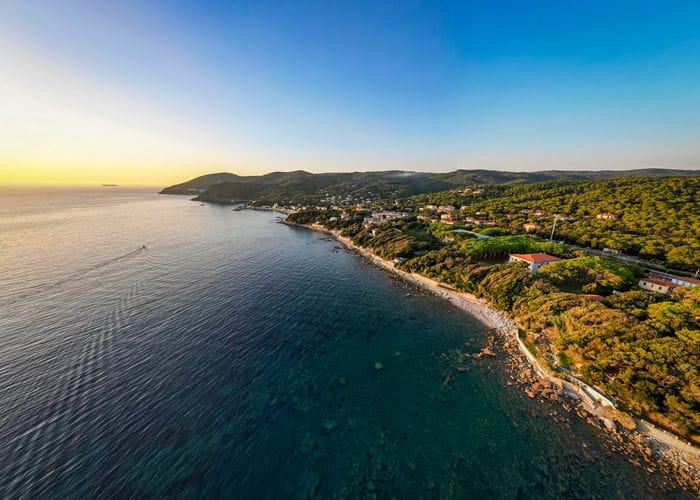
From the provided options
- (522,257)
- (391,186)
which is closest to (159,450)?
(522,257)

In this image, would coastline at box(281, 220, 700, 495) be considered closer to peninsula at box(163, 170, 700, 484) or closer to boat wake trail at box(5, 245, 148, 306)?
peninsula at box(163, 170, 700, 484)

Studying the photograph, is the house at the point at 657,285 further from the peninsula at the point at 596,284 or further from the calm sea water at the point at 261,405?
the calm sea water at the point at 261,405

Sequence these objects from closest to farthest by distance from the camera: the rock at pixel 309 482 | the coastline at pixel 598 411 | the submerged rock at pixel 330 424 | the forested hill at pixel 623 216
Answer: the rock at pixel 309 482
the coastline at pixel 598 411
the submerged rock at pixel 330 424
the forested hill at pixel 623 216

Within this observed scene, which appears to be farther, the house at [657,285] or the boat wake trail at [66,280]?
the boat wake trail at [66,280]

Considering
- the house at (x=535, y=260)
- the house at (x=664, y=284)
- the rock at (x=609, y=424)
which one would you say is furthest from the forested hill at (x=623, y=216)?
the rock at (x=609, y=424)

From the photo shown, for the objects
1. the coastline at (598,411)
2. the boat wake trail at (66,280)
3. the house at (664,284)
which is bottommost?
the coastline at (598,411)

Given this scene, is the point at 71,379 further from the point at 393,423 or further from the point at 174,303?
the point at 393,423

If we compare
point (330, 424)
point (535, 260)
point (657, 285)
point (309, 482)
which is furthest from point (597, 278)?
point (309, 482)
